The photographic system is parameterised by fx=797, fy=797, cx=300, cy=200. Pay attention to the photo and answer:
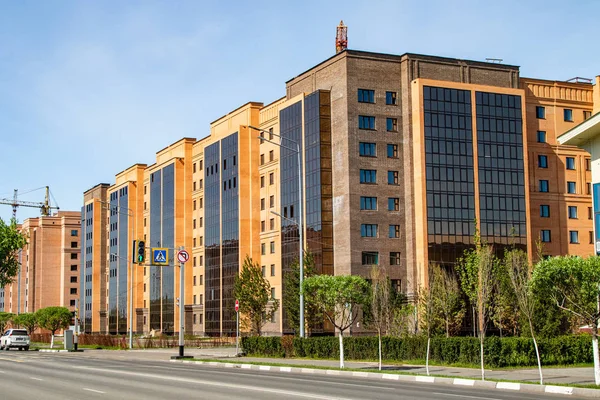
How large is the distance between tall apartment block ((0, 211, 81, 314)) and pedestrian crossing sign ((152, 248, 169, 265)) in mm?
119504

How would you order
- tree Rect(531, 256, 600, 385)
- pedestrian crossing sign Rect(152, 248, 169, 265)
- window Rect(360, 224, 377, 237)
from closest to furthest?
tree Rect(531, 256, 600, 385)
pedestrian crossing sign Rect(152, 248, 169, 265)
window Rect(360, 224, 377, 237)

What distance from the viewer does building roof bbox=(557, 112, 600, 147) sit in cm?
3347

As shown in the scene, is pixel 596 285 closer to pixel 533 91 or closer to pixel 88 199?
pixel 533 91

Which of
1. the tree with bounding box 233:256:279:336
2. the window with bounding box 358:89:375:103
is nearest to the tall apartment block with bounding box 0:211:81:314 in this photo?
the tree with bounding box 233:256:279:336

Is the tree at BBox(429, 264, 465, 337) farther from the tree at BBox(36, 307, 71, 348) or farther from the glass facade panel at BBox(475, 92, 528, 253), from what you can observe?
the tree at BBox(36, 307, 71, 348)

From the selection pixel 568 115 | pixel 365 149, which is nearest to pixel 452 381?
pixel 365 149

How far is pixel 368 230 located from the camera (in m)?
66.1

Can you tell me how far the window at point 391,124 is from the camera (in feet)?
223

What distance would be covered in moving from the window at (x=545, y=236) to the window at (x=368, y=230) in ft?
52.5

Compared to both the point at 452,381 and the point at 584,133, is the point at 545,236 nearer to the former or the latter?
the point at 584,133

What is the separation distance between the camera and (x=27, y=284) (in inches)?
6762

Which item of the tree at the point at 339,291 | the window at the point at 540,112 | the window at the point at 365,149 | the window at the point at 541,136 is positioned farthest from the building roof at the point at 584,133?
the window at the point at 540,112

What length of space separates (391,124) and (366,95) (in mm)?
3299

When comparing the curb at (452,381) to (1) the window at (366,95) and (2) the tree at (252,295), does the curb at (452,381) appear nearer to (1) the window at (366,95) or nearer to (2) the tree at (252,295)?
(2) the tree at (252,295)
